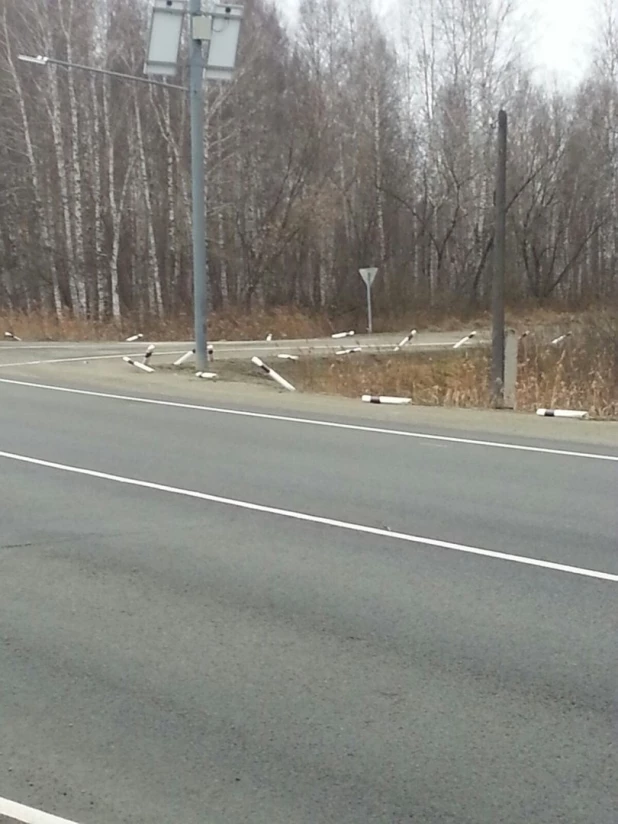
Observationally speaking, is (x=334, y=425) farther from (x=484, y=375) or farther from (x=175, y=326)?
(x=175, y=326)

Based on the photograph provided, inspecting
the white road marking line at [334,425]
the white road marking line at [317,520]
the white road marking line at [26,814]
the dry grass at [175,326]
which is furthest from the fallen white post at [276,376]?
the white road marking line at [26,814]

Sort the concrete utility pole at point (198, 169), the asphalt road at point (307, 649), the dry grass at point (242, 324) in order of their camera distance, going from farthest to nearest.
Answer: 1. the dry grass at point (242, 324)
2. the concrete utility pole at point (198, 169)
3. the asphalt road at point (307, 649)

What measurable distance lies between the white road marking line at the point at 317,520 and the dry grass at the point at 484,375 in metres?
8.40

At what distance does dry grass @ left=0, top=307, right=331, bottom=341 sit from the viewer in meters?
34.2

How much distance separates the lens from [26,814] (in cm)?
389

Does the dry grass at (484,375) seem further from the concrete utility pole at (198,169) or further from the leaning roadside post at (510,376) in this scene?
the concrete utility pole at (198,169)

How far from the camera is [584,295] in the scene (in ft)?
→ 179

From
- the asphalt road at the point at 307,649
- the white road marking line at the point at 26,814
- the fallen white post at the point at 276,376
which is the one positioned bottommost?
the white road marking line at the point at 26,814

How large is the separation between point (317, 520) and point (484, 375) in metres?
13.4

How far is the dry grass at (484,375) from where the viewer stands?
17.8m

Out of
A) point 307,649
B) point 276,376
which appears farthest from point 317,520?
point 276,376

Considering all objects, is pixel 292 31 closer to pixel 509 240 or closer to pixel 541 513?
pixel 509 240

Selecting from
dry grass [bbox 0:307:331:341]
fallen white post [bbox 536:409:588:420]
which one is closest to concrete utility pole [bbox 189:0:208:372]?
fallen white post [bbox 536:409:588:420]

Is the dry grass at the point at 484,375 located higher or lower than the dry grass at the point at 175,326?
lower
